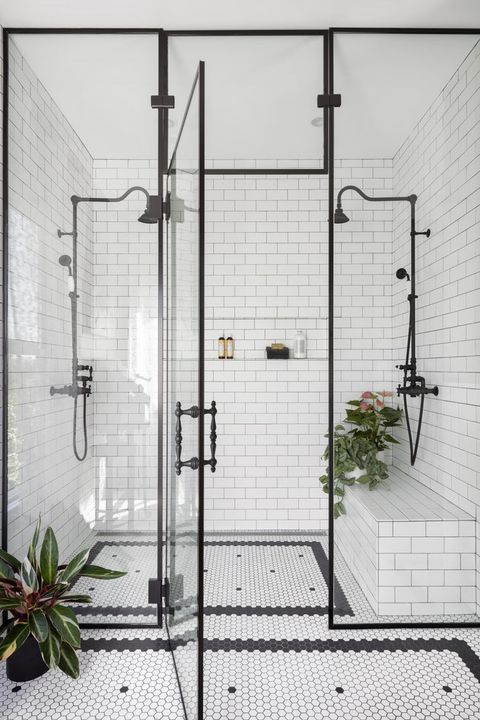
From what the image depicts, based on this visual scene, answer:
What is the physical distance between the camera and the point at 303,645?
1968 mm

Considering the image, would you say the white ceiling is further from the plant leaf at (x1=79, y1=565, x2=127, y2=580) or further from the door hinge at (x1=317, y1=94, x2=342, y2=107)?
the plant leaf at (x1=79, y1=565, x2=127, y2=580)

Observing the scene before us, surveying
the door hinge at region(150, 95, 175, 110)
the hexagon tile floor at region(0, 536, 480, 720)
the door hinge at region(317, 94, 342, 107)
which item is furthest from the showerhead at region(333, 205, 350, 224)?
the hexagon tile floor at region(0, 536, 480, 720)

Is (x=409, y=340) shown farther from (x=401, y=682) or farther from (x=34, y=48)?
(x=34, y=48)

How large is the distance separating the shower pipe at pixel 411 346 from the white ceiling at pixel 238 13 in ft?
2.55

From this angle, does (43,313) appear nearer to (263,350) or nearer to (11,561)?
(11,561)

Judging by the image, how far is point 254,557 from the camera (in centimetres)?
273

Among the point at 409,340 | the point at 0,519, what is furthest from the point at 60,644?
the point at 409,340

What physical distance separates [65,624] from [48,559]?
259 mm

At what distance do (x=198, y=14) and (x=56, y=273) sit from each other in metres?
1.36

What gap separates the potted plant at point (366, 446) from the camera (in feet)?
7.01

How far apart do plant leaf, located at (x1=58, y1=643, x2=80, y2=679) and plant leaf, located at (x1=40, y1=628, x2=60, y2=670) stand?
46mm

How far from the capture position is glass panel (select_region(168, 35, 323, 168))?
2154mm

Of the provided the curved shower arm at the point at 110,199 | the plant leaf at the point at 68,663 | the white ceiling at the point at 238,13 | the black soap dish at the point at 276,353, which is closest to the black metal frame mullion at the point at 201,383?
the plant leaf at the point at 68,663

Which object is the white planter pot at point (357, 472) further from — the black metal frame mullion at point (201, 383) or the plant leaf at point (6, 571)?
the plant leaf at point (6, 571)
